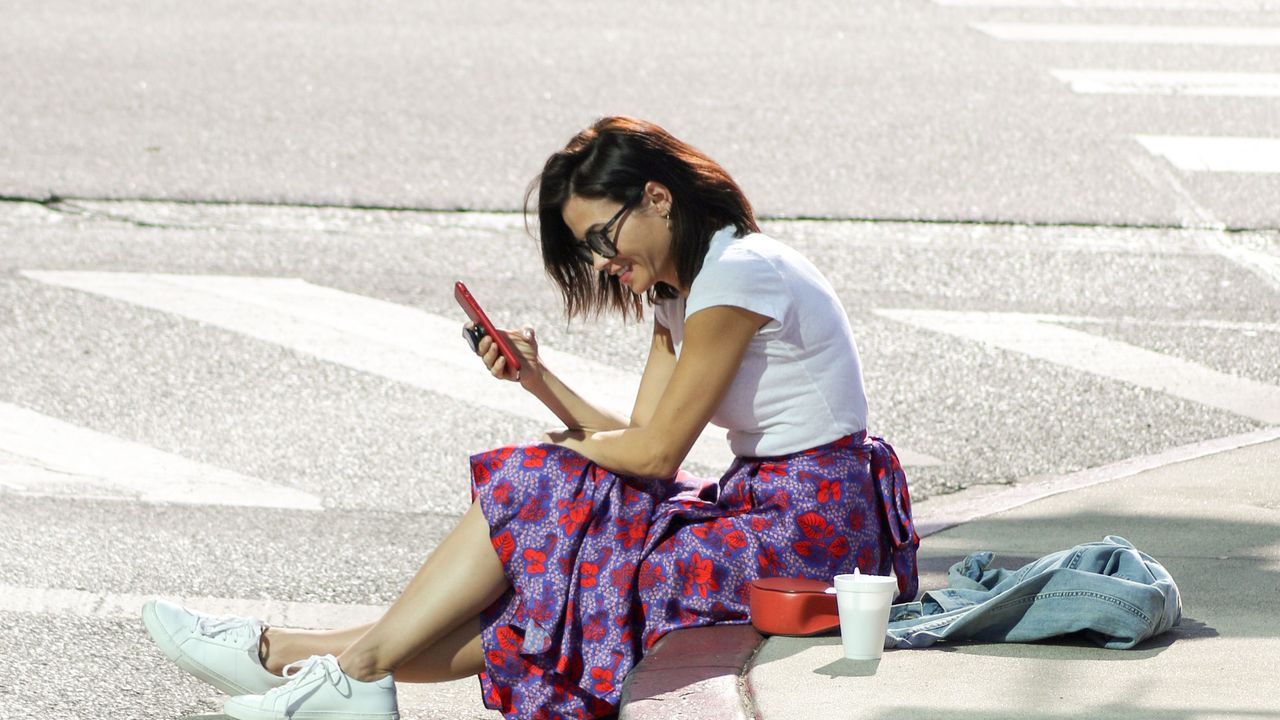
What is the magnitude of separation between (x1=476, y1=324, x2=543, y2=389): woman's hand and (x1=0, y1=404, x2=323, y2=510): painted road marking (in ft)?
4.87

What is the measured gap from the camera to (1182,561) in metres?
4.24

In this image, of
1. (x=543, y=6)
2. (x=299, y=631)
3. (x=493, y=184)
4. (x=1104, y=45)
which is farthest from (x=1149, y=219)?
(x=299, y=631)

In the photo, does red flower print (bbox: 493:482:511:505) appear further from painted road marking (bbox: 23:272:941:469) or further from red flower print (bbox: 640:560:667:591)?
painted road marking (bbox: 23:272:941:469)

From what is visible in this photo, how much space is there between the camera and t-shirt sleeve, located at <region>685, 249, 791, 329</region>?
3599mm

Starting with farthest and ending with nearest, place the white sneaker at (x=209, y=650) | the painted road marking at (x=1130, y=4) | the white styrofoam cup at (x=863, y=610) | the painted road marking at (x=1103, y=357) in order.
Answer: the painted road marking at (x=1130, y=4)
the painted road marking at (x=1103, y=357)
the white sneaker at (x=209, y=650)
the white styrofoam cup at (x=863, y=610)

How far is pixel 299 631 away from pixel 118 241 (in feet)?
12.9

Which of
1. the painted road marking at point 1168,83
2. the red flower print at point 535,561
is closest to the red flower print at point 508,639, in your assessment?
the red flower print at point 535,561

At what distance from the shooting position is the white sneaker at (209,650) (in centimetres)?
381

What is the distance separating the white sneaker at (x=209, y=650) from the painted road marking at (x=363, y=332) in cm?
201

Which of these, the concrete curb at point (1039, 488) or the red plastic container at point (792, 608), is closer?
the red plastic container at point (792, 608)

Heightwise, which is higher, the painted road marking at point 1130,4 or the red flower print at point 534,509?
the red flower print at point 534,509

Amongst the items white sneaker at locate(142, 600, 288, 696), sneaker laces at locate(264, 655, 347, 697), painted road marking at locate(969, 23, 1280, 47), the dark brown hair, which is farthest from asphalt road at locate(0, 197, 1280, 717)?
painted road marking at locate(969, 23, 1280, 47)

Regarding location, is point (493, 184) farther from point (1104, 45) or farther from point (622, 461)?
point (622, 461)

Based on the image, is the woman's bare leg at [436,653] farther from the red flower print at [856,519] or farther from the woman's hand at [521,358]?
the red flower print at [856,519]
